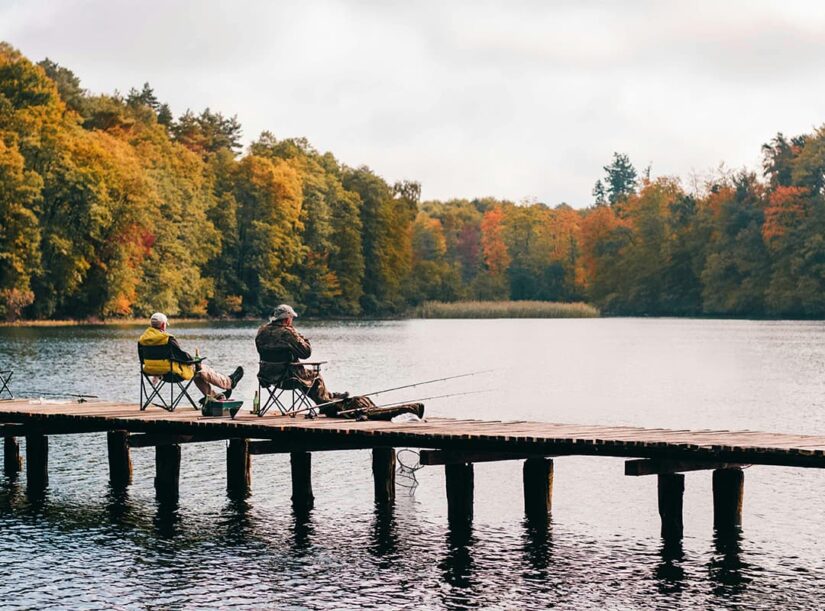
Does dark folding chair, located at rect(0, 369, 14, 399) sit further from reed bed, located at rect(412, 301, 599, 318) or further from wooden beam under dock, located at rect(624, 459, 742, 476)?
reed bed, located at rect(412, 301, 599, 318)

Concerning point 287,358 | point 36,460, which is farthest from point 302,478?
point 36,460

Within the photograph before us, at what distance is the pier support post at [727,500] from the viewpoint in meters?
17.4

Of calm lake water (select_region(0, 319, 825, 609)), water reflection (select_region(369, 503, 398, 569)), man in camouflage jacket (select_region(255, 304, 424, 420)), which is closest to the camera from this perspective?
calm lake water (select_region(0, 319, 825, 609))

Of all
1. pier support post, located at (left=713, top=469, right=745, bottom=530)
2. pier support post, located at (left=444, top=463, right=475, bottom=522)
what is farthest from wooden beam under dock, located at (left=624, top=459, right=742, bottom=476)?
pier support post, located at (left=444, top=463, right=475, bottom=522)

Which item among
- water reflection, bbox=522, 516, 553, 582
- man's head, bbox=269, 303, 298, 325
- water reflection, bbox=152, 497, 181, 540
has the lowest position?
water reflection, bbox=522, 516, 553, 582

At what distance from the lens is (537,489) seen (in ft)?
59.1

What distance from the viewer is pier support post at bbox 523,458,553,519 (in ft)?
58.6

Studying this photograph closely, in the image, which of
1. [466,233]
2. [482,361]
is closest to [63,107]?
[482,361]

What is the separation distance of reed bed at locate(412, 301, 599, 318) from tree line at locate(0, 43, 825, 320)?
4.63m

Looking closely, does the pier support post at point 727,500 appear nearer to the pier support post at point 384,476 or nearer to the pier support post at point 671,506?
the pier support post at point 671,506

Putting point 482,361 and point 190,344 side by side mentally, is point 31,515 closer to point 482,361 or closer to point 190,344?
point 482,361

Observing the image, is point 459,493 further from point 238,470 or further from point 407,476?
point 407,476

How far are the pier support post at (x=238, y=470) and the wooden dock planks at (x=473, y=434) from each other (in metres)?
0.47

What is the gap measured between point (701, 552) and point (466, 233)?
460ft
